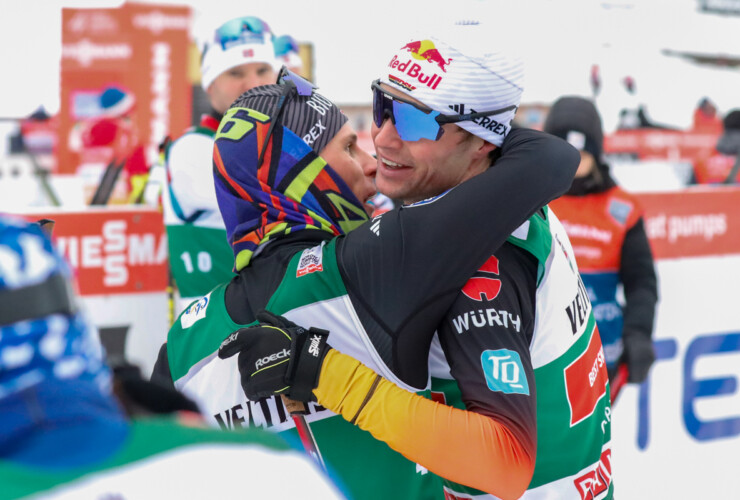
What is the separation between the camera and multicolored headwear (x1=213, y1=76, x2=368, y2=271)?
176 cm

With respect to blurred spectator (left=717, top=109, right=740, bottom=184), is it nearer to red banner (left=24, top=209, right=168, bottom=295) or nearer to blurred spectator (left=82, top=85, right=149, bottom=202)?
blurred spectator (left=82, top=85, right=149, bottom=202)

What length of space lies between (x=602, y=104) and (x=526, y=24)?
1.27m

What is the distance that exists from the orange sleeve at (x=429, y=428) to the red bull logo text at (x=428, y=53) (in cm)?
60

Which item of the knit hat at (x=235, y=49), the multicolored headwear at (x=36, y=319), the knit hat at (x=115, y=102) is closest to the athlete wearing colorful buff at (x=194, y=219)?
the knit hat at (x=235, y=49)

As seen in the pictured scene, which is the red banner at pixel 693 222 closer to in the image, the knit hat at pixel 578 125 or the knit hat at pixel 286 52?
the knit hat at pixel 578 125

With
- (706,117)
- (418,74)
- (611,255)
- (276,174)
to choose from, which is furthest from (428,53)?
(706,117)

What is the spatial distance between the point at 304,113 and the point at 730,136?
7.87m

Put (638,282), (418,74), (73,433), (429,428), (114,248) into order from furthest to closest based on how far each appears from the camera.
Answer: (638,282)
(114,248)
(418,74)
(429,428)
(73,433)

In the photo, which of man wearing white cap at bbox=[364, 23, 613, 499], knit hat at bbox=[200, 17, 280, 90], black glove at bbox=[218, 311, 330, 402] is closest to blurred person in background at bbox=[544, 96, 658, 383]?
knit hat at bbox=[200, 17, 280, 90]

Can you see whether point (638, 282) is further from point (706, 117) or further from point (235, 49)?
point (706, 117)

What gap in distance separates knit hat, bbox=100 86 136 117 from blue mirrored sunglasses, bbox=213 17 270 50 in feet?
10.8

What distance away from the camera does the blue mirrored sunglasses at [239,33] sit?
4.14 meters

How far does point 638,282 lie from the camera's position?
3.83 metres

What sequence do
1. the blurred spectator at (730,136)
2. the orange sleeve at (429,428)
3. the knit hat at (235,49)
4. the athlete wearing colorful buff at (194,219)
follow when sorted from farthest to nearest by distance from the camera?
the blurred spectator at (730,136)
the knit hat at (235,49)
the athlete wearing colorful buff at (194,219)
the orange sleeve at (429,428)
